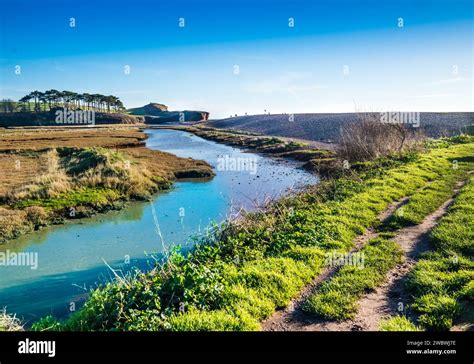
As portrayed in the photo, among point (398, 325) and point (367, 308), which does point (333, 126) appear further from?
point (398, 325)

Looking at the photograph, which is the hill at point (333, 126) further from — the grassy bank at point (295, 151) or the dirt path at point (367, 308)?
the dirt path at point (367, 308)

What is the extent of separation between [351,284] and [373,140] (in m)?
23.8

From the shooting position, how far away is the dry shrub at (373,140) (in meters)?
28.8

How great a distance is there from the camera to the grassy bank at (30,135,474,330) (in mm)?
6680

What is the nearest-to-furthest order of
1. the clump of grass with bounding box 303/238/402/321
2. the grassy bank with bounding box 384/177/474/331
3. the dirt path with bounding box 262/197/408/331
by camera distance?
the grassy bank with bounding box 384/177/474/331
the dirt path with bounding box 262/197/408/331
the clump of grass with bounding box 303/238/402/321

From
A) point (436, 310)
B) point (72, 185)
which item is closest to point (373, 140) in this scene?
point (72, 185)

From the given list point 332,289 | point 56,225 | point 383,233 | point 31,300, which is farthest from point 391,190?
point 56,225

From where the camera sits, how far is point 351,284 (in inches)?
309

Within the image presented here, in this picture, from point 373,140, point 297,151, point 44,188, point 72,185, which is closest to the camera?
point 44,188

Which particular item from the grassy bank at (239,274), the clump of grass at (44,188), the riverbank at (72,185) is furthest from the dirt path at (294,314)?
the clump of grass at (44,188)

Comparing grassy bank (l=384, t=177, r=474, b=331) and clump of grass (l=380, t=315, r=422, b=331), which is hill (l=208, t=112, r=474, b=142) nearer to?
grassy bank (l=384, t=177, r=474, b=331)

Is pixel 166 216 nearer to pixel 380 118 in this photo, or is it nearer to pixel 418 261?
pixel 418 261

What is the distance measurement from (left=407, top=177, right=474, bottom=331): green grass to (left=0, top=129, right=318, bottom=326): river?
5.66m

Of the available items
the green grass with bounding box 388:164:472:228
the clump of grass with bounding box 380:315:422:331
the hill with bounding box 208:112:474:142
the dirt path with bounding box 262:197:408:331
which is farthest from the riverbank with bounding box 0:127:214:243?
the hill with bounding box 208:112:474:142
